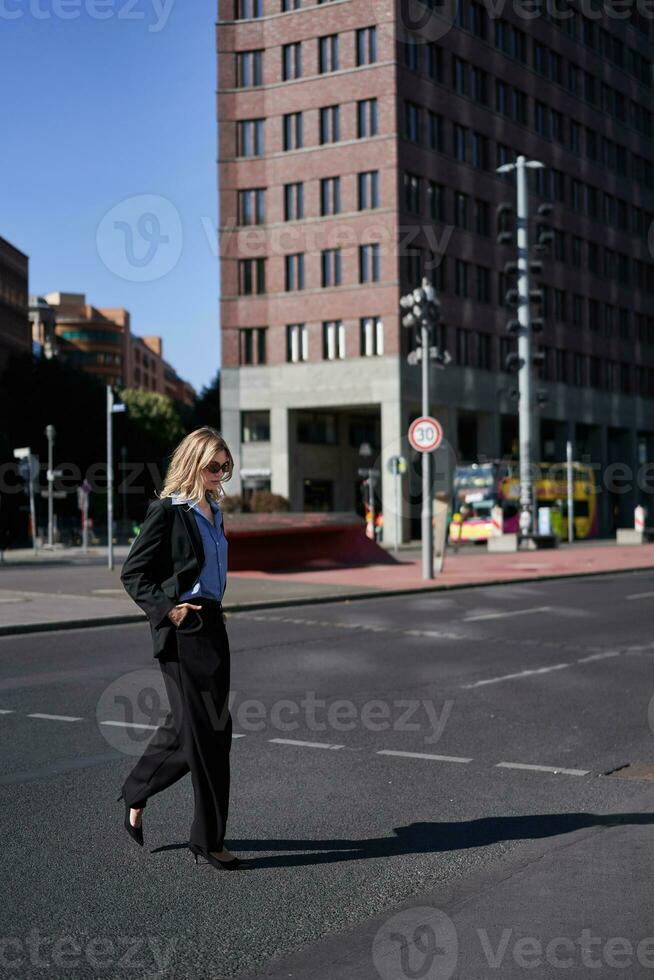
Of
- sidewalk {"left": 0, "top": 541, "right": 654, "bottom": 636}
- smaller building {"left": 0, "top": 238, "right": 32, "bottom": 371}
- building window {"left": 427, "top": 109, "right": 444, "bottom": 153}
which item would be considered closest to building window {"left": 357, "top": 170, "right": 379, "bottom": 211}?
building window {"left": 427, "top": 109, "right": 444, "bottom": 153}

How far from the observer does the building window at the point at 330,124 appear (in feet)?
196

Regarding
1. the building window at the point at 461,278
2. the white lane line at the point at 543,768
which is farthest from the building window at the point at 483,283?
the white lane line at the point at 543,768

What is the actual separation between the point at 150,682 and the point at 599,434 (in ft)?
216

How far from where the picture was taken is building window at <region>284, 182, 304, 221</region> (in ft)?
199

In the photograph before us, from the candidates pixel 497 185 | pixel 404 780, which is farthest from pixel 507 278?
pixel 404 780

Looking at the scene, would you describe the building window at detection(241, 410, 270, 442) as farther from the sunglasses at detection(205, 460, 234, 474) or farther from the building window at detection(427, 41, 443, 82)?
the sunglasses at detection(205, 460, 234, 474)

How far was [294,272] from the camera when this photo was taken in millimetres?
60812

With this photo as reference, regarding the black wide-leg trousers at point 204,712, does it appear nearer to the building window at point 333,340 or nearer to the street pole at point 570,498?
the street pole at point 570,498

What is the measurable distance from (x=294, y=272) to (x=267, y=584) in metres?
39.1

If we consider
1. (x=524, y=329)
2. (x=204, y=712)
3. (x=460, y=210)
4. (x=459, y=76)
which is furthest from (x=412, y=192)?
(x=204, y=712)

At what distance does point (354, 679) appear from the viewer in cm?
1136

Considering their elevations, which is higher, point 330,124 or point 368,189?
point 330,124

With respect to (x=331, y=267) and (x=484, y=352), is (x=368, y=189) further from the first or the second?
(x=484, y=352)

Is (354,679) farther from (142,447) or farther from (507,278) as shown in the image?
(142,447)
